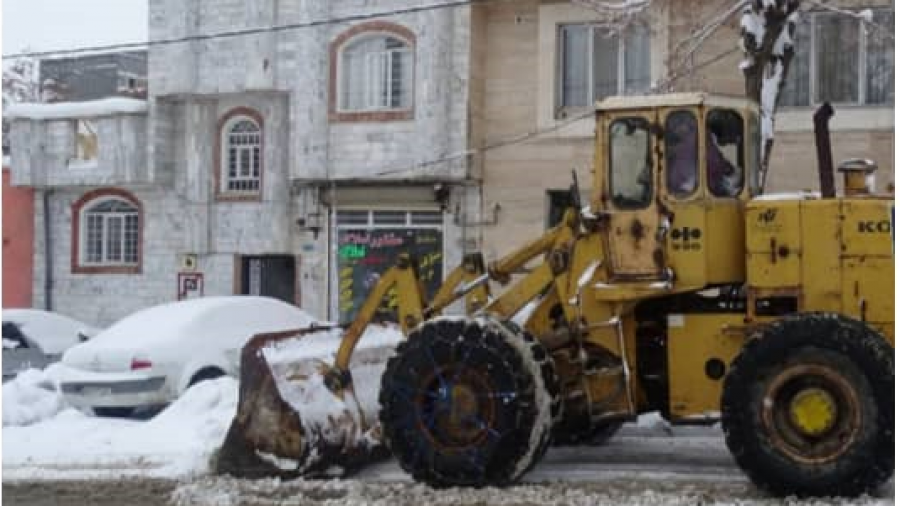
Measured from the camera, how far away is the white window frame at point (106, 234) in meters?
27.1

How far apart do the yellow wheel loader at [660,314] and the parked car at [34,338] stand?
35.9 feet

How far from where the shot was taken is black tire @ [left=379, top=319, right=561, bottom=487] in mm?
9672

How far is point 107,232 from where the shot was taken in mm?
27344

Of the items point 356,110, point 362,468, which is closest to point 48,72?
point 356,110

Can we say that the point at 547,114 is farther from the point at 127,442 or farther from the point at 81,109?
the point at 127,442

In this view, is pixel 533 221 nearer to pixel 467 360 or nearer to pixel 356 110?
pixel 356 110

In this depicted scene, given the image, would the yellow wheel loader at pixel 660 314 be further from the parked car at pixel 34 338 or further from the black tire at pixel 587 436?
the parked car at pixel 34 338

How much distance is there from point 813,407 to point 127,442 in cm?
687

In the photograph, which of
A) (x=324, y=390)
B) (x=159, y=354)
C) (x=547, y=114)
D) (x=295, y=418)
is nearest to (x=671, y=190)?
(x=324, y=390)

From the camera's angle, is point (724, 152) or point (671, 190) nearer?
point (671, 190)

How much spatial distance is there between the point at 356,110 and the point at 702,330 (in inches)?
601

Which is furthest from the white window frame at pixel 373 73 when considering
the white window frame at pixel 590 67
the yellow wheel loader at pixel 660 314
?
the yellow wheel loader at pixel 660 314

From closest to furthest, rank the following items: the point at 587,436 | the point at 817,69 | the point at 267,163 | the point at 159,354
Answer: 1. the point at 587,436
2. the point at 159,354
3. the point at 817,69
4. the point at 267,163

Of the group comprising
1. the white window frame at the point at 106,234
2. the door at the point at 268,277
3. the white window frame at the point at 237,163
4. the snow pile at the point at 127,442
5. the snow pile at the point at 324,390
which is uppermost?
the white window frame at the point at 237,163
